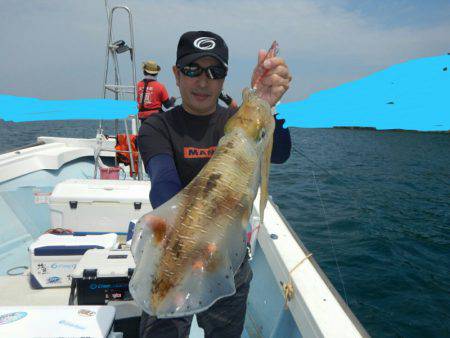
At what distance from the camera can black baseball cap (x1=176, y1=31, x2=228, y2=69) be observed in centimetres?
249

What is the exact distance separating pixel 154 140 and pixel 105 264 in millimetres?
2325

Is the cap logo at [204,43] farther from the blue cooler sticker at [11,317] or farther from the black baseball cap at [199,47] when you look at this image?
the blue cooler sticker at [11,317]

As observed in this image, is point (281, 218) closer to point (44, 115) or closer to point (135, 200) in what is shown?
Answer: point (135, 200)

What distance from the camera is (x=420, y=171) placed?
91.2 ft

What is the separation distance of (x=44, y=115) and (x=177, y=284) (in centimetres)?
465

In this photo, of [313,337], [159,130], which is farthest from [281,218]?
[159,130]

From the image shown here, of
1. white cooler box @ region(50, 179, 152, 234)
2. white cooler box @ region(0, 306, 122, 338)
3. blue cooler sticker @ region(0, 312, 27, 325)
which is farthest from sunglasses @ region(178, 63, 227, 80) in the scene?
white cooler box @ region(50, 179, 152, 234)

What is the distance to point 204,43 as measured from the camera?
2.52 meters

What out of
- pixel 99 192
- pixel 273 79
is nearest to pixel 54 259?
pixel 99 192

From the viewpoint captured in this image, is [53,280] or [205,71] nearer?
[205,71]

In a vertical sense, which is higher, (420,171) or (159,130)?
(159,130)

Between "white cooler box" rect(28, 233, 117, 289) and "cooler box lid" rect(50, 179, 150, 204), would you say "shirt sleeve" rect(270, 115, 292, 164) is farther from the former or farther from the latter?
"cooler box lid" rect(50, 179, 150, 204)

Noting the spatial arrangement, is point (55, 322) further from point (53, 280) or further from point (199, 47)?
point (199, 47)

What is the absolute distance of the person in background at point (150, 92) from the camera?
8250 millimetres
